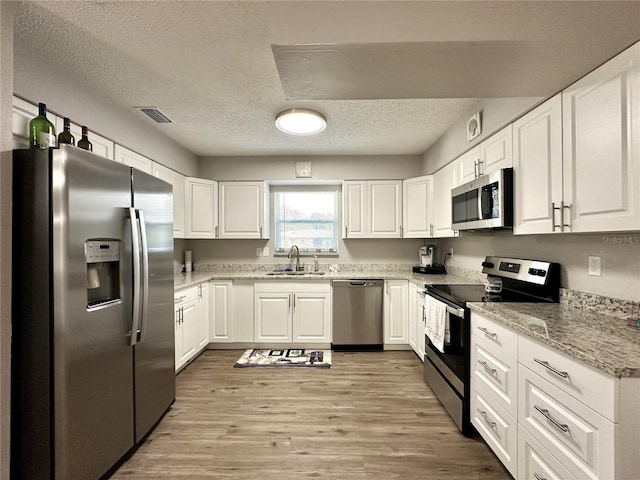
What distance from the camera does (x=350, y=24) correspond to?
111cm

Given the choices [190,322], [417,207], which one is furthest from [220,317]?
[417,207]

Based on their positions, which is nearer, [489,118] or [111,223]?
[111,223]

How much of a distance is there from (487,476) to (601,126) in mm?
1937

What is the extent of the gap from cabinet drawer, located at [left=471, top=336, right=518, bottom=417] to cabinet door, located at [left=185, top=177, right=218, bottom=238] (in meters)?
3.23

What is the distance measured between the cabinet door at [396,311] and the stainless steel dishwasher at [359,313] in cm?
7

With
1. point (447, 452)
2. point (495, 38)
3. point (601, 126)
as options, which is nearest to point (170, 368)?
point (447, 452)

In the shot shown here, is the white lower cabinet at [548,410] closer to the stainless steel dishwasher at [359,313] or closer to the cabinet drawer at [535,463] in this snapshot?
the cabinet drawer at [535,463]

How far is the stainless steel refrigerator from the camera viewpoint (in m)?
1.35

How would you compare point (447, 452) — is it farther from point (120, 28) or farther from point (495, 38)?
point (120, 28)

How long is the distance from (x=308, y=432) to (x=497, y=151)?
248 centimetres

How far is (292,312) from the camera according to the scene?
142 inches

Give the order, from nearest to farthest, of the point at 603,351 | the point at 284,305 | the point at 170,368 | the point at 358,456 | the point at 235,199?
the point at 603,351 → the point at 358,456 → the point at 170,368 → the point at 284,305 → the point at 235,199

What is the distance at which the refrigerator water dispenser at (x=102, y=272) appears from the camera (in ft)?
4.98

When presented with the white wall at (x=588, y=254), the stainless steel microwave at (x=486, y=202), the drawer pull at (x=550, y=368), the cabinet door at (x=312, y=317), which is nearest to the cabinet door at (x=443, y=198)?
the stainless steel microwave at (x=486, y=202)
